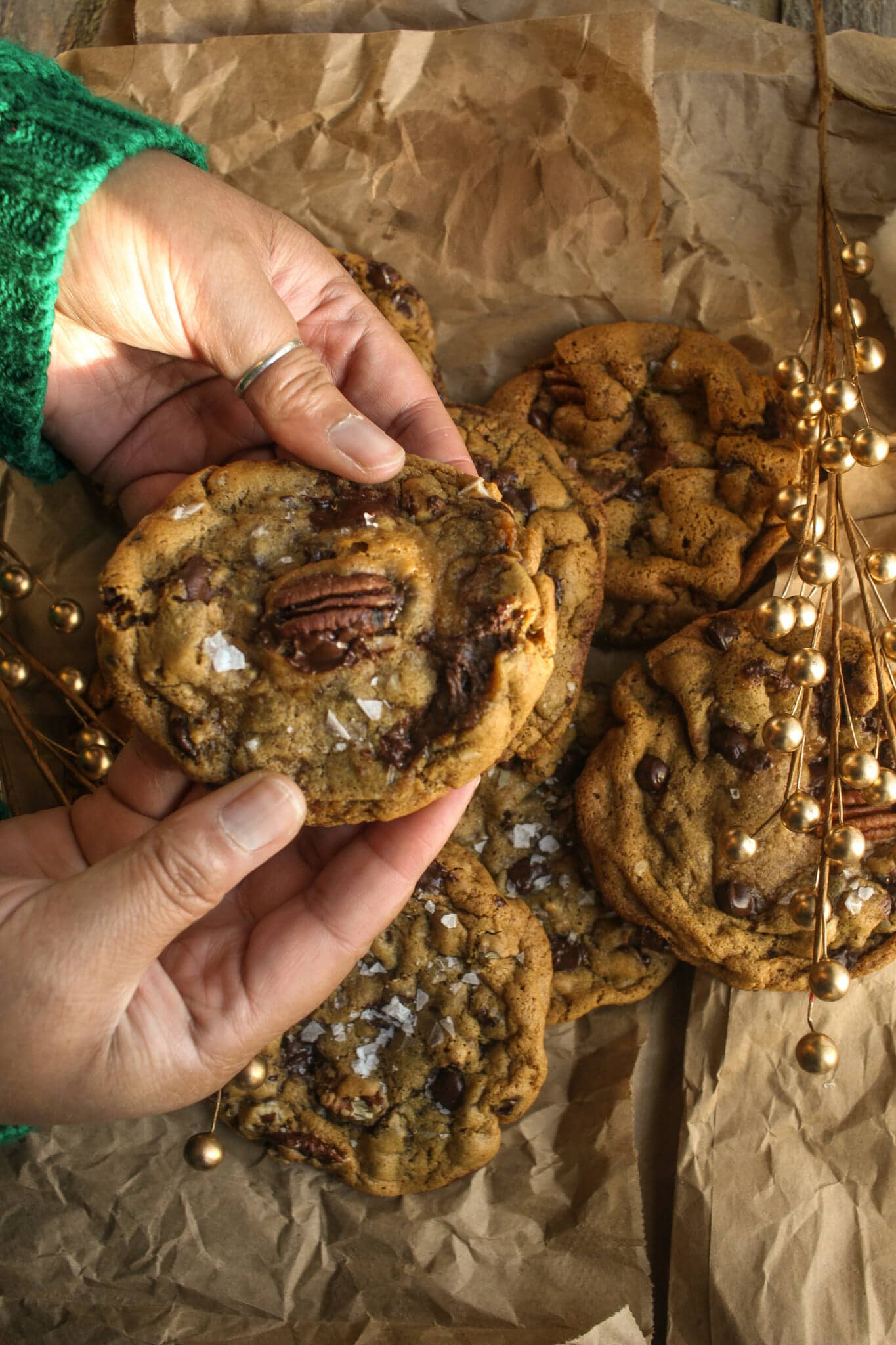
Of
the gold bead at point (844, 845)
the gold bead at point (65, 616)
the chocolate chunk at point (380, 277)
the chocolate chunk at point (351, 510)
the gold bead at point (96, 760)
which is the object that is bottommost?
the gold bead at point (96, 760)

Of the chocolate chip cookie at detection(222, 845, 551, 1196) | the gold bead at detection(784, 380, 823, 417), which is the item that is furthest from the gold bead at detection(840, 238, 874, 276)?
the chocolate chip cookie at detection(222, 845, 551, 1196)

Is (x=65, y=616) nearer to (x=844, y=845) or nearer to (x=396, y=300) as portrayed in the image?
(x=396, y=300)

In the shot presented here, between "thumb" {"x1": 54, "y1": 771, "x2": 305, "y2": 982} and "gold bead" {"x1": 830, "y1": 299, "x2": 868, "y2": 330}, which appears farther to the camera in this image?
"gold bead" {"x1": 830, "y1": 299, "x2": 868, "y2": 330}

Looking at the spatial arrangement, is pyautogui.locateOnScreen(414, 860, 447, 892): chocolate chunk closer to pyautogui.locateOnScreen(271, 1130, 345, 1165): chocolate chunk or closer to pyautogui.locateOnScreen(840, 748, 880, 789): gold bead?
pyautogui.locateOnScreen(271, 1130, 345, 1165): chocolate chunk

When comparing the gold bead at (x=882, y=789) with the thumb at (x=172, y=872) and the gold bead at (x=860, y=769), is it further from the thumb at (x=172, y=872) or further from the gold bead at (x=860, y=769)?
the thumb at (x=172, y=872)

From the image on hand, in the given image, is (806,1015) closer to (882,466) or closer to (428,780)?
(428,780)

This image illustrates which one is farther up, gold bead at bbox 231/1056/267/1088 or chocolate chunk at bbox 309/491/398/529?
chocolate chunk at bbox 309/491/398/529

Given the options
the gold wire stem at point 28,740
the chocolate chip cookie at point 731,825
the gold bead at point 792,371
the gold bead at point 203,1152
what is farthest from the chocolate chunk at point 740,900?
the gold wire stem at point 28,740
